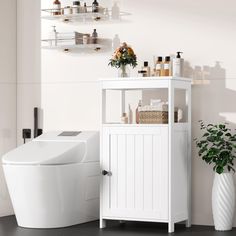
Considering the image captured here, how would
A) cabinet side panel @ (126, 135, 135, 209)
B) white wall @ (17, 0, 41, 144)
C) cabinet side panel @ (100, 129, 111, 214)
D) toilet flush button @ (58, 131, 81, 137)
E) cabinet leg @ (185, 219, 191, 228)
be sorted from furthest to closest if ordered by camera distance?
white wall @ (17, 0, 41, 144), toilet flush button @ (58, 131, 81, 137), cabinet leg @ (185, 219, 191, 228), cabinet side panel @ (100, 129, 111, 214), cabinet side panel @ (126, 135, 135, 209)

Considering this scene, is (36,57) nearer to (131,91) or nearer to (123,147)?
(131,91)

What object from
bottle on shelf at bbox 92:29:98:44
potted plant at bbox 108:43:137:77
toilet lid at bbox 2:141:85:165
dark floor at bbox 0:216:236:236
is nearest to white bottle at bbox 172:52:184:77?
potted plant at bbox 108:43:137:77

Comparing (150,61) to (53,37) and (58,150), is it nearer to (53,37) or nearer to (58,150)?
(53,37)

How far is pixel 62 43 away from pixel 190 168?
176cm

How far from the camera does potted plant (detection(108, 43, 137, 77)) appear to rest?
243 inches

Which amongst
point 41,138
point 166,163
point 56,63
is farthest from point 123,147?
point 56,63

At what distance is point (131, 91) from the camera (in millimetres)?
6562

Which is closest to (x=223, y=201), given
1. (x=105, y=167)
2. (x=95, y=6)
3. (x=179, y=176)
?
(x=179, y=176)

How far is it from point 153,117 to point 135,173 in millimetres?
502

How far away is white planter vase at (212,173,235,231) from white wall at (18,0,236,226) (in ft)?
0.93

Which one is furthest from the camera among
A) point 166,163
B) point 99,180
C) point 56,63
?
point 56,63

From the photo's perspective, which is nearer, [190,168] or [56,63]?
[190,168]

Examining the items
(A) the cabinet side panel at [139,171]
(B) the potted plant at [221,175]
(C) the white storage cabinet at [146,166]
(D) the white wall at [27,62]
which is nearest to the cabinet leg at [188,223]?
(C) the white storage cabinet at [146,166]

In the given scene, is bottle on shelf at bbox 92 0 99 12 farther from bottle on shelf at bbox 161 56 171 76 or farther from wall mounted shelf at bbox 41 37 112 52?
bottle on shelf at bbox 161 56 171 76
